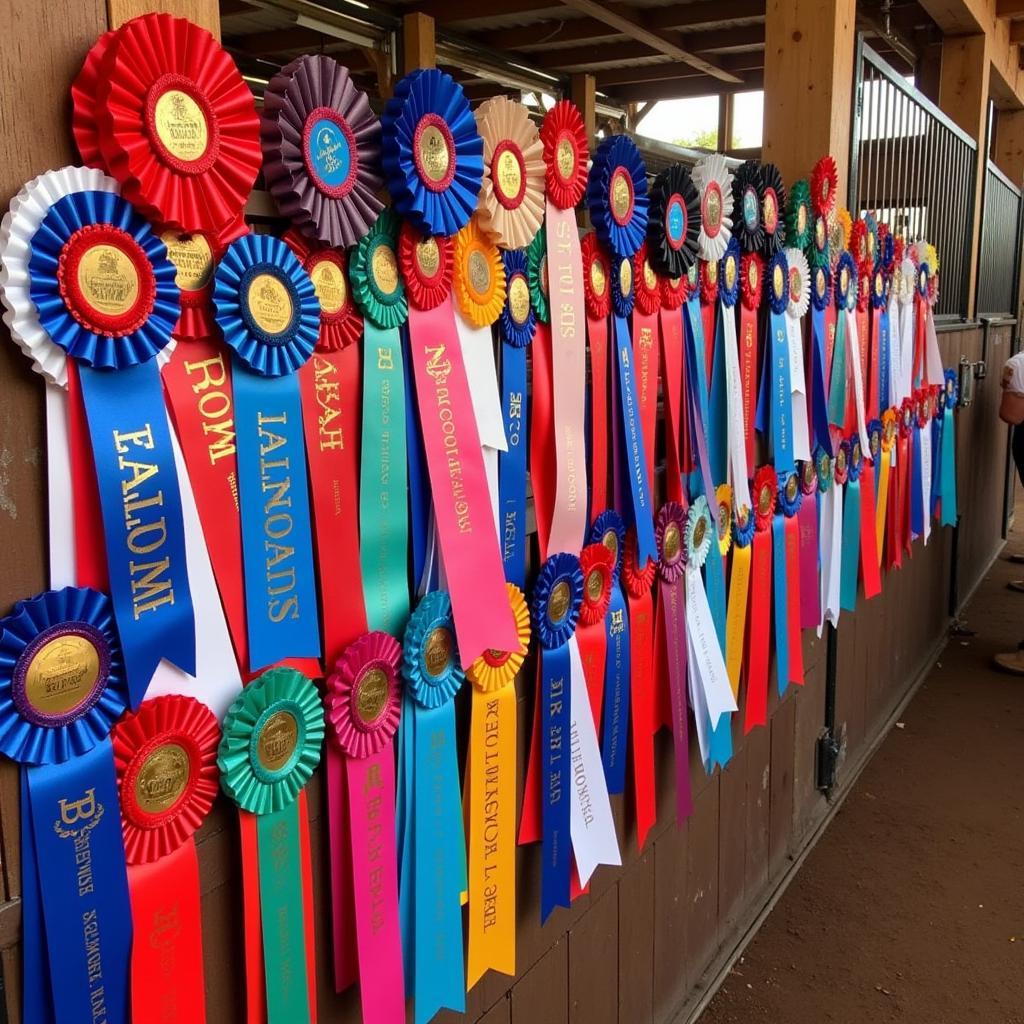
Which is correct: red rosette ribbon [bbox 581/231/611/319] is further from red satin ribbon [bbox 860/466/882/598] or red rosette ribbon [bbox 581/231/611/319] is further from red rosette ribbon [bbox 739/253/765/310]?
red satin ribbon [bbox 860/466/882/598]

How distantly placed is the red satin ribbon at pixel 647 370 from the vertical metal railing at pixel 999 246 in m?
3.33

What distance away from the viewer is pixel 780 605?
2.13 meters

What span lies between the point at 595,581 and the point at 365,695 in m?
0.50

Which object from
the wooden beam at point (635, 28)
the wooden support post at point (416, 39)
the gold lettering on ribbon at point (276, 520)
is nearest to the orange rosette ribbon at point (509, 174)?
the gold lettering on ribbon at point (276, 520)

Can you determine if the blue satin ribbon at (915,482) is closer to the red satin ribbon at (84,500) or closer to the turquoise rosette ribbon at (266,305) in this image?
the turquoise rosette ribbon at (266,305)

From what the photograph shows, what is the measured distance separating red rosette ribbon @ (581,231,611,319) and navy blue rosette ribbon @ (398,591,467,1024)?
0.47m

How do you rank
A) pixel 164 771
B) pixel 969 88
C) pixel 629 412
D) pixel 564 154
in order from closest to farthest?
pixel 164 771
pixel 564 154
pixel 629 412
pixel 969 88

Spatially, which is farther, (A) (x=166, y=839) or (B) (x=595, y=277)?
(B) (x=595, y=277)

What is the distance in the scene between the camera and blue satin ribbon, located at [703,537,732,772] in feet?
5.90

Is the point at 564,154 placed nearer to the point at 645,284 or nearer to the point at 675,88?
the point at 645,284

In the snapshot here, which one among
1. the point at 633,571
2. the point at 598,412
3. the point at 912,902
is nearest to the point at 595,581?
the point at 633,571

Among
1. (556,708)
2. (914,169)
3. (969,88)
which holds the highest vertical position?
(969,88)

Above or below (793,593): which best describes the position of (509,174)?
above

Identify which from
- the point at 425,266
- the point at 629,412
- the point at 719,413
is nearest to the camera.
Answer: the point at 425,266
